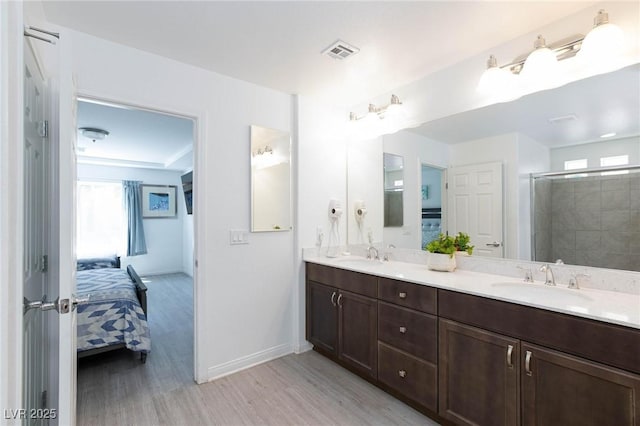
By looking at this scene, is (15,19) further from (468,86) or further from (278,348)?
(278,348)

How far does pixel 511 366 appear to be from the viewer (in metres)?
1.53

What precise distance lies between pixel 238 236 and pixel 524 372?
209 centimetres

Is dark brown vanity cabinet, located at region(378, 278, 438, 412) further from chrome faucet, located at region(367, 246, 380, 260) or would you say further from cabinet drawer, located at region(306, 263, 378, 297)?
chrome faucet, located at region(367, 246, 380, 260)

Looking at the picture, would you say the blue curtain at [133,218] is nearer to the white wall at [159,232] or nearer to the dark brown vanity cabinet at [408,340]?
the white wall at [159,232]

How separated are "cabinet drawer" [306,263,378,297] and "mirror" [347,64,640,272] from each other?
2.06 ft

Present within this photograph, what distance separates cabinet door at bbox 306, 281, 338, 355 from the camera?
2.63 m

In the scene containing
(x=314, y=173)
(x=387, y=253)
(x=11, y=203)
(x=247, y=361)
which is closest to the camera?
→ (x=11, y=203)

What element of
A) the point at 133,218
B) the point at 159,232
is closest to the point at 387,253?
the point at 133,218

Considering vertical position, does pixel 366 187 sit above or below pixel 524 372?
above

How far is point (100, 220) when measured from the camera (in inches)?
241

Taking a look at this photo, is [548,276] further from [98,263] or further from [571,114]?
[98,263]

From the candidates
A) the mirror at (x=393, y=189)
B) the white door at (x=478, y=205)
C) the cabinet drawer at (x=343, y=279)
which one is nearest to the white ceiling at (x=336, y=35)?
the white door at (x=478, y=205)

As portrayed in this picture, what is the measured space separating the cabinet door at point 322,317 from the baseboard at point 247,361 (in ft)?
0.89

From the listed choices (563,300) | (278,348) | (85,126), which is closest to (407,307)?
(563,300)
